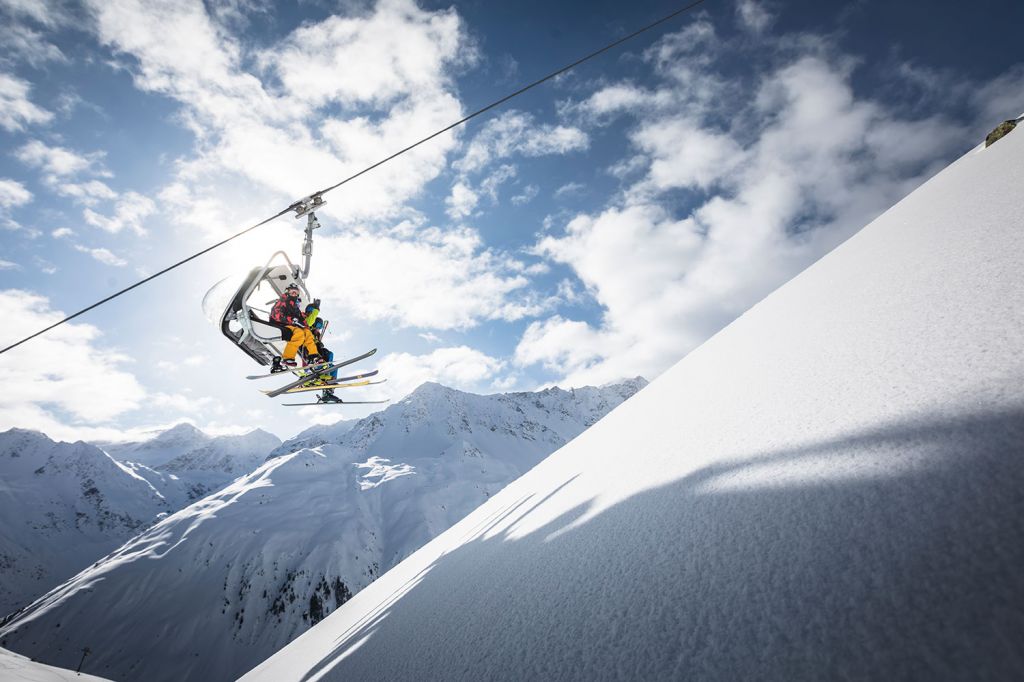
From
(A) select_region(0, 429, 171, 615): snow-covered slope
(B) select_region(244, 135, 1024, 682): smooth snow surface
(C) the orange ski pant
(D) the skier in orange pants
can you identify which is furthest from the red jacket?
(A) select_region(0, 429, 171, 615): snow-covered slope

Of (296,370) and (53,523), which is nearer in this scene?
(296,370)

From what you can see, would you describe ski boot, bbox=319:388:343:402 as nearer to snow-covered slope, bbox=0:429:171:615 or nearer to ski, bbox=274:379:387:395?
ski, bbox=274:379:387:395

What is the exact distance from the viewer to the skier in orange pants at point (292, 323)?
8.23 m

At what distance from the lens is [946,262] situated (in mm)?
3219

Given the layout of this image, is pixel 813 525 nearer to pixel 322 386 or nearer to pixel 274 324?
pixel 274 324

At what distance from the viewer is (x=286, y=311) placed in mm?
8273

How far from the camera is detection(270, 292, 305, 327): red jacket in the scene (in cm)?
820

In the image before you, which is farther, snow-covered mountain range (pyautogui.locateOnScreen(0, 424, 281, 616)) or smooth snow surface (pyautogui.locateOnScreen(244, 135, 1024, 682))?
snow-covered mountain range (pyautogui.locateOnScreen(0, 424, 281, 616))

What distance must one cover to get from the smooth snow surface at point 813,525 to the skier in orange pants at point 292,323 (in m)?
6.09

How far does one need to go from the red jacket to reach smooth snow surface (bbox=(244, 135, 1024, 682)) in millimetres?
6237

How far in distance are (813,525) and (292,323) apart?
29.7 feet

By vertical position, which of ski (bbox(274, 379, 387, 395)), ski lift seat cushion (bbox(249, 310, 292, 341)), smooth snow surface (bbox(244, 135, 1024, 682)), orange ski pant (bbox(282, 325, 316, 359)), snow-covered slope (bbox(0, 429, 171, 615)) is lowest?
smooth snow surface (bbox(244, 135, 1024, 682))

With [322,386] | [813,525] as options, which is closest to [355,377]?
[322,386]

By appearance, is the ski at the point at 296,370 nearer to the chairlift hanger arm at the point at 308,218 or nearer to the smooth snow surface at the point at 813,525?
the chairlift hanger arm at the point at 308,218
